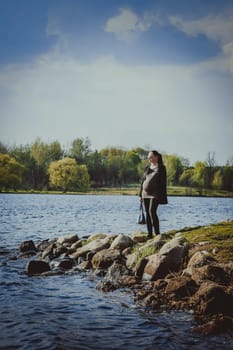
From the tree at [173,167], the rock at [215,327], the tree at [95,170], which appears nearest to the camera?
the rock at [215,327]

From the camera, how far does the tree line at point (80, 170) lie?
83438 mm

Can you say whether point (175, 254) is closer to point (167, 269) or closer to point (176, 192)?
point (167, 269)

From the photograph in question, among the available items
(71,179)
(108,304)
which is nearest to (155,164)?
(108,304)

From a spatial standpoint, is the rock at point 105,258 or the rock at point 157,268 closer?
the rock at point 157,268

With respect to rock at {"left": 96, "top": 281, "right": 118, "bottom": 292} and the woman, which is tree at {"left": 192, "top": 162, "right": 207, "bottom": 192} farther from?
rock at {"left": 96, "top": 281, "right": 118, "bottom": 292}

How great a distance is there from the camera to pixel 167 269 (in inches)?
377

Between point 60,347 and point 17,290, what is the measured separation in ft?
11.5

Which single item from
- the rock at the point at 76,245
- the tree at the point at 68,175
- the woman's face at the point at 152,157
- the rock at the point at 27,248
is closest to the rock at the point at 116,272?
the woman's face at the point at 152,157

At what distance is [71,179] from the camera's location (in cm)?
8444

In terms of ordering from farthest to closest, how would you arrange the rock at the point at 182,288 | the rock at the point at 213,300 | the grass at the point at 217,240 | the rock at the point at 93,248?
the rock at the point at 93,248
the grass at the point at 217,240
the rock at the point at 182,288
the rock at the point at 213,300

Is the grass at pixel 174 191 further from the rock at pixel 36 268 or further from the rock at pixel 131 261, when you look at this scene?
the rock at pixel 131 261

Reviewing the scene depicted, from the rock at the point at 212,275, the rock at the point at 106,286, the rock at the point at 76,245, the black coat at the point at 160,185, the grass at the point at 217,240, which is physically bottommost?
the rock at the point at 106,286

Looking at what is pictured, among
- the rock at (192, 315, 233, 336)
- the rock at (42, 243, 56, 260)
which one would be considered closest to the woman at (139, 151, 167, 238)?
the rock at (42, 243, 56, 260)

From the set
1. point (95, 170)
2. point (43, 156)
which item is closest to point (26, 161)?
point (43, 156)
